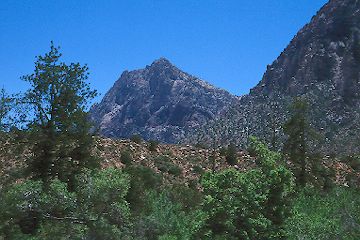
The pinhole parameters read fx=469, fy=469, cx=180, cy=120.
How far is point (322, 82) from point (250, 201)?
154990mm

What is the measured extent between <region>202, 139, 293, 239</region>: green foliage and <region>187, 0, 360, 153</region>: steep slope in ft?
302

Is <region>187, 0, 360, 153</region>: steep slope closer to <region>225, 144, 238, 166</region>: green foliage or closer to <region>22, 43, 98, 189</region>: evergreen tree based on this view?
<region>225, 144, 238, 166</region>: green foliage

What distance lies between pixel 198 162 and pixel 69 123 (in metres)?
22.9

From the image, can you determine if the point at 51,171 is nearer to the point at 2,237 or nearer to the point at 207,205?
the point at 2,237

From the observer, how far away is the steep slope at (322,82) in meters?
127

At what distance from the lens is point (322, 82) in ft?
529

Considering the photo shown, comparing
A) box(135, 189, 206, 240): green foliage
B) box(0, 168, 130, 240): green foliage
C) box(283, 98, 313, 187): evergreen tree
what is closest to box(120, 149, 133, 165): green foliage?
box(135, 189, 206, 240): green foliage

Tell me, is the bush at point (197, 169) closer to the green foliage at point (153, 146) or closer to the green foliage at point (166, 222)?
Answer: the green foliage at point (153, 146)

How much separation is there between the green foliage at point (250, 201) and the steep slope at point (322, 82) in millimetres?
91989

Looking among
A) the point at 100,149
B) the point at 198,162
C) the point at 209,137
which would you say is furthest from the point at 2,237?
the point at 209,137

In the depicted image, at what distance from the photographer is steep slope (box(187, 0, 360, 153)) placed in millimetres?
126650

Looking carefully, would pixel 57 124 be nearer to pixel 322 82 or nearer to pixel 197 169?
pixel 197 169

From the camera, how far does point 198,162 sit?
44312mm

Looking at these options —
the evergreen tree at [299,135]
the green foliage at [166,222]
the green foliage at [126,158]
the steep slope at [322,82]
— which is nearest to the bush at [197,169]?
the green foliage at [126,158]
